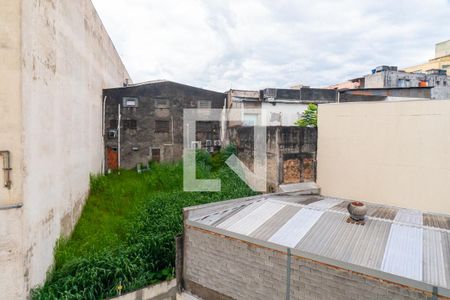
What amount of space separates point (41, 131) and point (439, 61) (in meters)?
32.6

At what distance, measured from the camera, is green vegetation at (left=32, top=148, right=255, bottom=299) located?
6098mm

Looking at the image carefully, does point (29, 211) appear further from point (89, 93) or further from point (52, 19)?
point (89, 93)

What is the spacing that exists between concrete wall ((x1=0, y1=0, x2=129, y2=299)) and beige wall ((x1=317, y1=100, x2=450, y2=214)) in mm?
8150

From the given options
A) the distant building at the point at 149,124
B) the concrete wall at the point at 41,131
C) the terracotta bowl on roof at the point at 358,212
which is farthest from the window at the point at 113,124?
the terracotta bowl on roof at the point at 358,212

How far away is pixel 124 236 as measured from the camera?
7.92m

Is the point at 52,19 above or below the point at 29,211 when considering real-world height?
above

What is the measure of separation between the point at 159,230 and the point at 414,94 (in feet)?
45.4

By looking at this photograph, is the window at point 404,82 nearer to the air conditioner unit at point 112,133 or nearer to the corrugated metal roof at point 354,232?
the corrugated metal roof at point 354,232

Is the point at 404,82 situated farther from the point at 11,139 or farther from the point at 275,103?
the point at 11,139

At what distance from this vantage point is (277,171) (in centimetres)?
915

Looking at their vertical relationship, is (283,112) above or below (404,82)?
below

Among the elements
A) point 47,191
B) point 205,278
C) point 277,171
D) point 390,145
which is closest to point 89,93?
point 47,191

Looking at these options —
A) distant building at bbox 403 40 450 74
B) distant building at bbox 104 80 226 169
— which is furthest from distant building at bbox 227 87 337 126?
distant building at bbox 403 40 450 74

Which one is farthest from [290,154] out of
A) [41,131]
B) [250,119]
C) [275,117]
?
[41,131]
